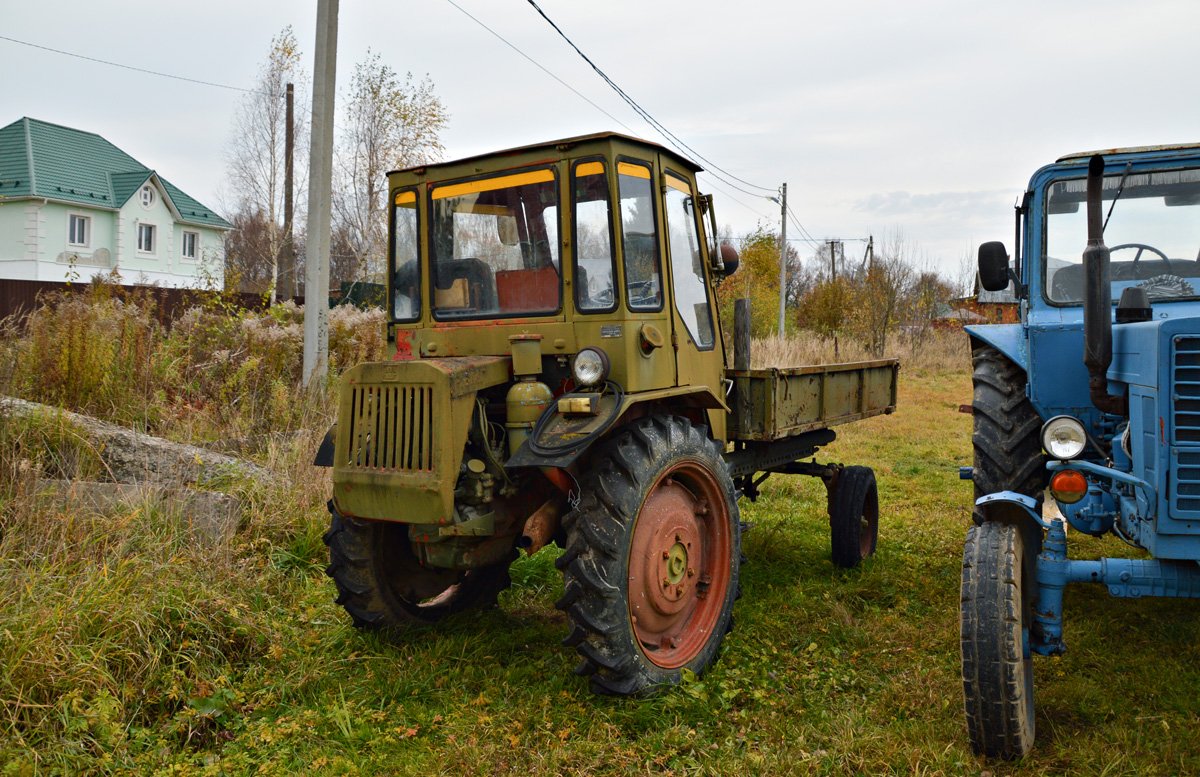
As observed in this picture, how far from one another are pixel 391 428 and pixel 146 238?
31233 mm

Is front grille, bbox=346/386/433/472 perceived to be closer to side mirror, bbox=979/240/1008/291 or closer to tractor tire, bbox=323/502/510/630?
tractor tire, bbox=323/502/510/630

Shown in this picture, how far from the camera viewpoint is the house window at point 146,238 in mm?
29734

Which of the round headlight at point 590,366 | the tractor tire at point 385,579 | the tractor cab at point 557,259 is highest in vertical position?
the tractor cab at point 557,259

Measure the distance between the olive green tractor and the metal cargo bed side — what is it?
1.02 feet

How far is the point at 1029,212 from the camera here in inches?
193

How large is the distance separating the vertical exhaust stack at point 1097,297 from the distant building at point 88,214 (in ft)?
82.7

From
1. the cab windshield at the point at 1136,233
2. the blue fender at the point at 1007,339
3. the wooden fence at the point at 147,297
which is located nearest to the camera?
the cab windshield at the point at 1136,233

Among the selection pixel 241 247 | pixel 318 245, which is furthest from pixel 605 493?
pixel 241 247

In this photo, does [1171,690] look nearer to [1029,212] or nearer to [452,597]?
[1029,212]

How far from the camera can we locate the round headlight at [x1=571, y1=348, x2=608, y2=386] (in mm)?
3650

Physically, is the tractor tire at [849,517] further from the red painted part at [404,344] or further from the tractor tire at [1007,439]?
the red painted part at [404,344]

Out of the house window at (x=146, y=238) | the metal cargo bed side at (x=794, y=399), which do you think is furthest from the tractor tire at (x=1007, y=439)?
the house window at (x=146, y=238)

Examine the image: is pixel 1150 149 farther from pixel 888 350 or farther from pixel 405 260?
pixel 888 350

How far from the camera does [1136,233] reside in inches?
181
